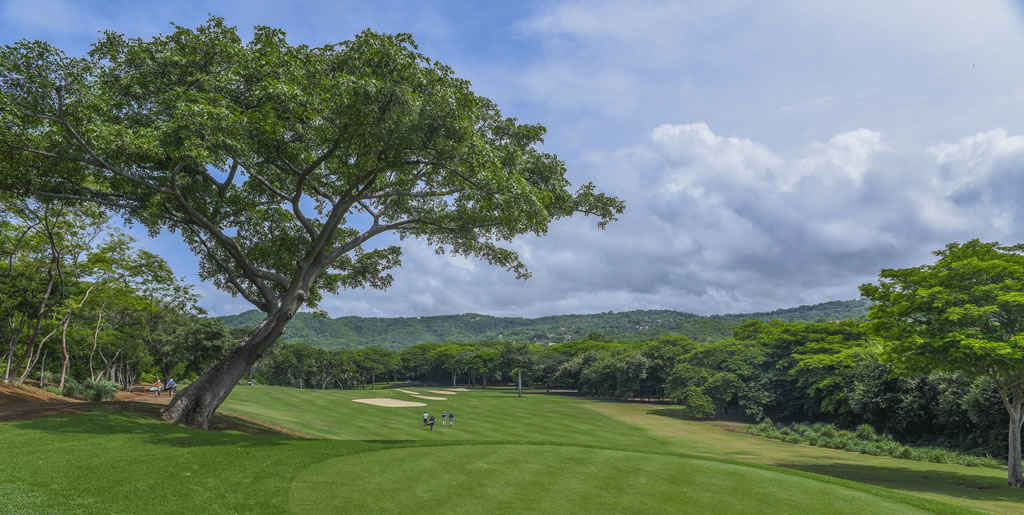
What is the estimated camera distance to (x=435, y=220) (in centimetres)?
2253

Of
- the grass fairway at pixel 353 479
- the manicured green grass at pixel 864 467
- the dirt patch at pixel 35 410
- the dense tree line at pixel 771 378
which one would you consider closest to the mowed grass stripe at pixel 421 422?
the manicured green grass at pixel 864 467

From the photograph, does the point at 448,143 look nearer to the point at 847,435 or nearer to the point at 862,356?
the point at 847,435

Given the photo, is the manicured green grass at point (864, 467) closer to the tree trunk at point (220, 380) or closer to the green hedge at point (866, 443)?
the green hedge at point (866, 443)

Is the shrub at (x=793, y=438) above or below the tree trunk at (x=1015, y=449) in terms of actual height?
below

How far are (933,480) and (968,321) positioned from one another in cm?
801

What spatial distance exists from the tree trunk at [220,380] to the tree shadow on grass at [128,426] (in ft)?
2.38

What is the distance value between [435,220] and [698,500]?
16.1 metres

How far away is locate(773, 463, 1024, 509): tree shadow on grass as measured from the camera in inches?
711

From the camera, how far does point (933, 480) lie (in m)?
22.0

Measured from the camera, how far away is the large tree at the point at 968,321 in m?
19.3

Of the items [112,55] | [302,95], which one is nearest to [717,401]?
[302,95]

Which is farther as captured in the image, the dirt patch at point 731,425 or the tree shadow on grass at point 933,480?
the dirt patch at point 731,425

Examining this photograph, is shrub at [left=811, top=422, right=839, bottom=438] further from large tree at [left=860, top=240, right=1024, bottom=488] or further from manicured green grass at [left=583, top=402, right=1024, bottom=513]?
large tree at [left=860, top=240, right=1024, bottom=488]

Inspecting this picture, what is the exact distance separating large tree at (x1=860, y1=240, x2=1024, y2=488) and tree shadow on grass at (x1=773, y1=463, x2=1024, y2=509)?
181 centimetres
